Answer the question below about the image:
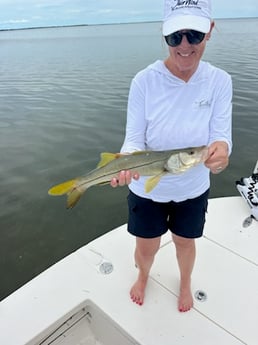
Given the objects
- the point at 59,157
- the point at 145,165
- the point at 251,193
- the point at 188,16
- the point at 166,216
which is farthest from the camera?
the point at 59,157

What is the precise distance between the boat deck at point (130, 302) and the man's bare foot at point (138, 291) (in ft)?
0.15

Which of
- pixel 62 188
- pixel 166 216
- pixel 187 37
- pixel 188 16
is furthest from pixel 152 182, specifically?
pixel 188 16

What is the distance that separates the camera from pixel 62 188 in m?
2.22

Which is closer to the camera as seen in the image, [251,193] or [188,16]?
[188,16]

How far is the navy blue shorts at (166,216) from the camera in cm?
238

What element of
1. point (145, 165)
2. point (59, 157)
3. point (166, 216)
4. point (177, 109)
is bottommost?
point (59, 157)

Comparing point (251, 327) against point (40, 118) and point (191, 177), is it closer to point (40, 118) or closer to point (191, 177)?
point (191, 177)

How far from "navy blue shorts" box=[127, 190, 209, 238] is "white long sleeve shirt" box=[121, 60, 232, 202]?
0.28 m

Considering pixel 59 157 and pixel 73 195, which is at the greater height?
pixel 73 195

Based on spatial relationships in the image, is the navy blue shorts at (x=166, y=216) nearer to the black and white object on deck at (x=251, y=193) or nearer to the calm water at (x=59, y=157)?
the calm water at (x=59, y=157)

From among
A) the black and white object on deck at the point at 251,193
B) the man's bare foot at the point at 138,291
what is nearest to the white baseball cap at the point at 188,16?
the man's bare foot at the point at 138,291

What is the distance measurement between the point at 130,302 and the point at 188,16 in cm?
218

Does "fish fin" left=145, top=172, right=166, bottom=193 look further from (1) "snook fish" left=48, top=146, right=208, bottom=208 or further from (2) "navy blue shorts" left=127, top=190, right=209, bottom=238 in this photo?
(2) "navy blue shorts" left=127, top=190, right=209, bottom=238

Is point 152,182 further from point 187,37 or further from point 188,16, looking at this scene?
point 188,16
